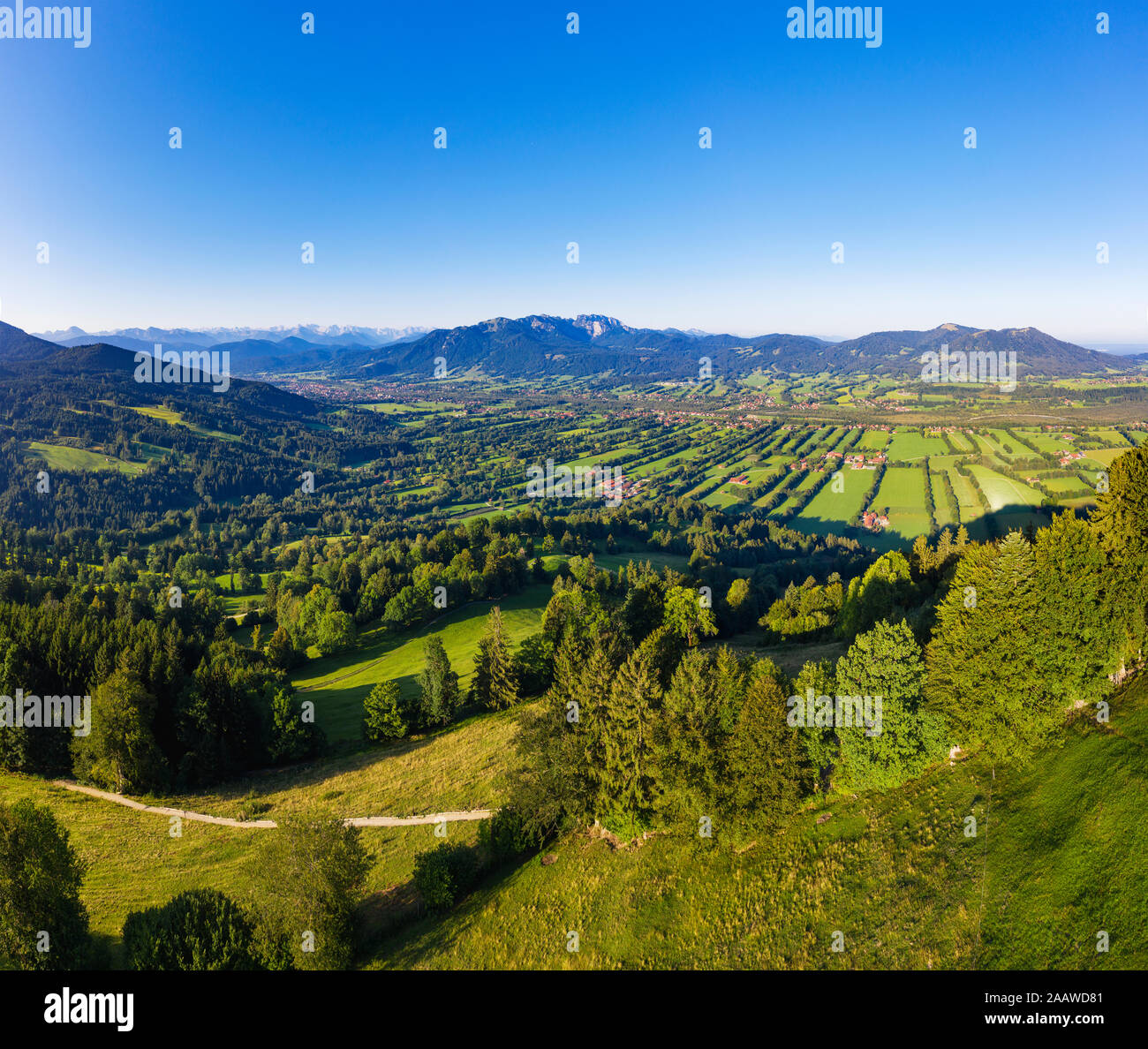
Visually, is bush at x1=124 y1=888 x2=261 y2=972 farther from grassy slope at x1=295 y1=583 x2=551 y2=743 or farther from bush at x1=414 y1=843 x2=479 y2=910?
grassy slope at x1=295 y1=583 x2=551 y2=743

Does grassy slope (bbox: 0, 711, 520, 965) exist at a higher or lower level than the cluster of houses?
lower

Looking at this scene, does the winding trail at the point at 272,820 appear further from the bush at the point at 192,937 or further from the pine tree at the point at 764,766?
the pine tree at the point at 764,766

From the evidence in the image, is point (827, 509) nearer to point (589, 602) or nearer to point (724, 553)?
point (724, 553)

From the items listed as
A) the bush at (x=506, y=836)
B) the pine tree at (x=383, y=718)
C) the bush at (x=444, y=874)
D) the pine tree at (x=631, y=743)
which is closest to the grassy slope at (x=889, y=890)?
the bush at (x=444, y=874)

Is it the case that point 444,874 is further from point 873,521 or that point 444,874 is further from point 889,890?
point 873,521

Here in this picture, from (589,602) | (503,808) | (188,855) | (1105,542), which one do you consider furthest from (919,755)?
(589,602)

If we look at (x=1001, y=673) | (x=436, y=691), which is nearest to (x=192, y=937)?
(x=436, y=691)

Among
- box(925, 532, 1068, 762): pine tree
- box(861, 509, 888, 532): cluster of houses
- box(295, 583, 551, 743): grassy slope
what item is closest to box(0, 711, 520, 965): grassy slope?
box(295, 583, 551, 743): grassy slope
